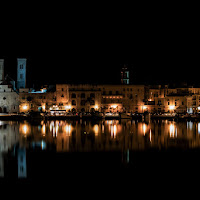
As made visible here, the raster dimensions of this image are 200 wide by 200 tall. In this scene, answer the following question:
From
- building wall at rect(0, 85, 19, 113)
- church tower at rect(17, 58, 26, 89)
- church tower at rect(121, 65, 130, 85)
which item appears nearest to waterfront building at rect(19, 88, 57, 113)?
building wall at rect(0, 85, 19, 113)

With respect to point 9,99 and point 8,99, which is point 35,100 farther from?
point 8,99

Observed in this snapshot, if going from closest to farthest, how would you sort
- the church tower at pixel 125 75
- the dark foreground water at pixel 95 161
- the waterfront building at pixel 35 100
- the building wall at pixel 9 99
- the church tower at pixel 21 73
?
the dark foreground water at pixel 95 161 < the building wall at pixel 9 99 < the waterfront building at pixel 35 100 < the church tower at pixel 21 73 < the church tower at pixel 125 75

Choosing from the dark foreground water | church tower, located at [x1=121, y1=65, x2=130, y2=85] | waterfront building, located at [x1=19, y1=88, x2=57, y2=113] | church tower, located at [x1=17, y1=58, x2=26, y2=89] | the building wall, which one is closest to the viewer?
the dark foreground water

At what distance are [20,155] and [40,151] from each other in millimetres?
1304

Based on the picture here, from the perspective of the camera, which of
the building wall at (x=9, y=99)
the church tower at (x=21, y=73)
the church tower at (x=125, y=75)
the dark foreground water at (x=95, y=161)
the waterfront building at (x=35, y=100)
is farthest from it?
the church tower at (x=125, y=75)

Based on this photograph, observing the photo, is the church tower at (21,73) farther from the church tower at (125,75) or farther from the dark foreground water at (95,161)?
the dark foreground water at (95,161)

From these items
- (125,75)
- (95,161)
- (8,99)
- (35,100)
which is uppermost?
(125,75)

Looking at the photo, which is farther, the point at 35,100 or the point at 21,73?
the point at 21,73

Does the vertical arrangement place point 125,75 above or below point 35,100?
above

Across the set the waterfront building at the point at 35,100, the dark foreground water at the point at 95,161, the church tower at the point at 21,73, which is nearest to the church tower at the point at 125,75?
the waterfront building at the point at 35,100

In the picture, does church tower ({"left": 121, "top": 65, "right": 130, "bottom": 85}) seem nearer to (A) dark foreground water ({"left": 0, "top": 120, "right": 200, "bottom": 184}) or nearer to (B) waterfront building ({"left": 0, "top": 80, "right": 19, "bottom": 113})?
(B) waterfront building ({"left": 0, "top": 80, "right": 19, "bottom": 113})

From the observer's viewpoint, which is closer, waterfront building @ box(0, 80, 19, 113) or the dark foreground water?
the dark foreground water

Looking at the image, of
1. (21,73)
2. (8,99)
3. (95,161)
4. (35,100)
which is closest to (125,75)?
(35,100)

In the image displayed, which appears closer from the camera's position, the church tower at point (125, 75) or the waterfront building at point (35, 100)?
the waterfront building at point (35, 100)
